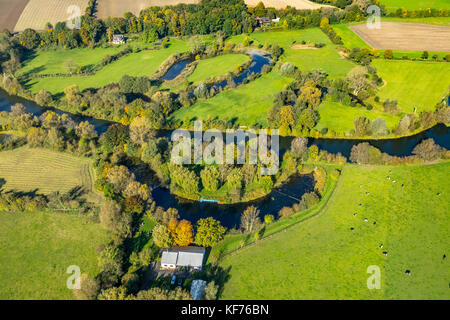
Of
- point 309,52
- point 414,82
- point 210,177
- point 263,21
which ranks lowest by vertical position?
point 210,177

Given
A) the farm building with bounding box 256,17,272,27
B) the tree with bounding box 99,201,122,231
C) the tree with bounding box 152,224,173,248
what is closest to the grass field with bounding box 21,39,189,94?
the farm building with bounding box 256,17,272,27

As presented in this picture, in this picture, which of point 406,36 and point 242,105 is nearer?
point 242,105

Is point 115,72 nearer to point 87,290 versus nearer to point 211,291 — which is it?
point 87,290

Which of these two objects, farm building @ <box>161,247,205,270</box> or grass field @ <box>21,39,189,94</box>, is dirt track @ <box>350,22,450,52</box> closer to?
grass field @ <box>21,39,189,94</box>

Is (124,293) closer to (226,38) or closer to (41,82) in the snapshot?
(41,82)

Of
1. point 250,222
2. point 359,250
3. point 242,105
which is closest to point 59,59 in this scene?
point 242,105

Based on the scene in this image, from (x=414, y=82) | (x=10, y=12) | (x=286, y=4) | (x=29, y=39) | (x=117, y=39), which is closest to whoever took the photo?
(x=414, y=82)
